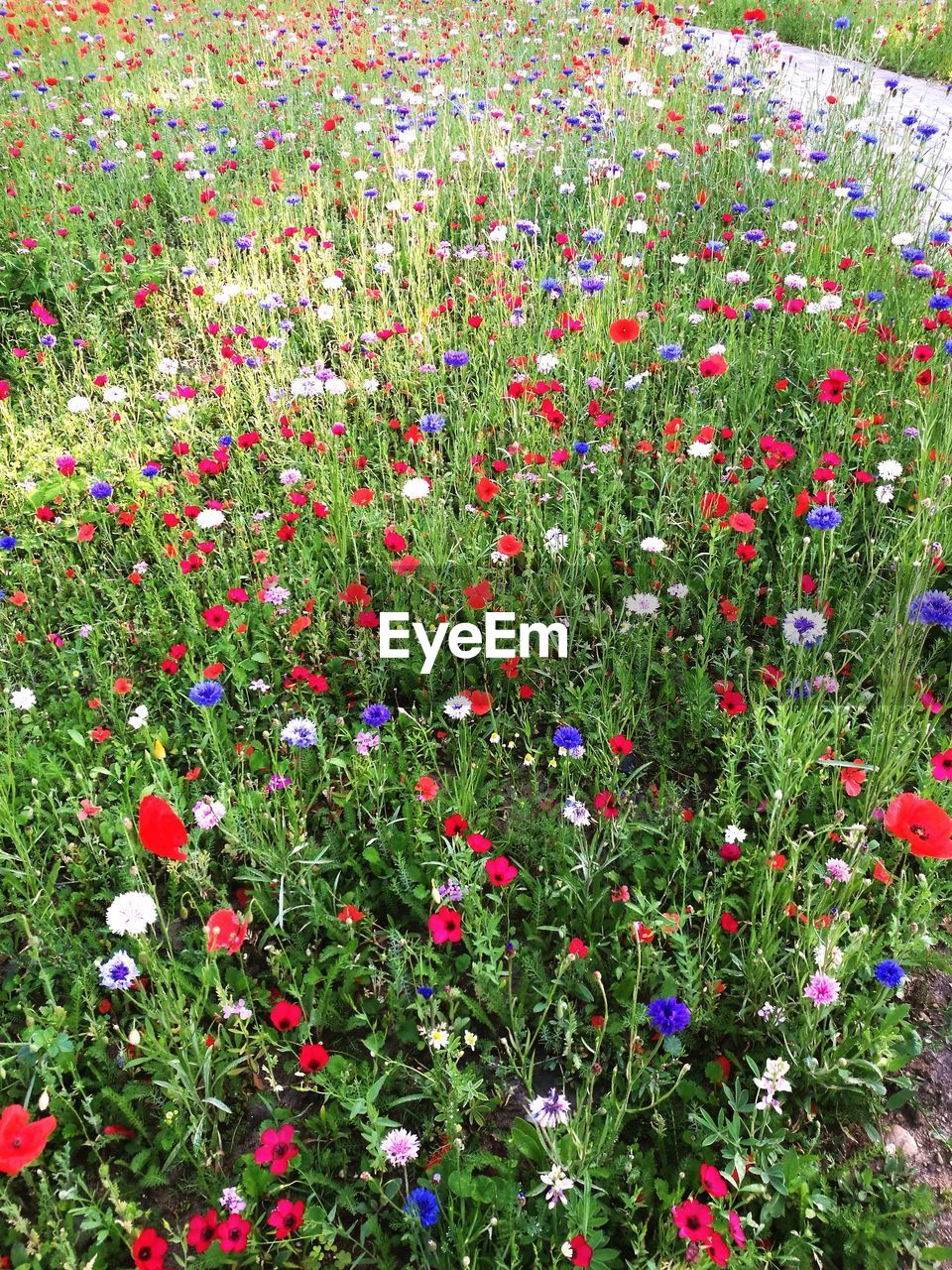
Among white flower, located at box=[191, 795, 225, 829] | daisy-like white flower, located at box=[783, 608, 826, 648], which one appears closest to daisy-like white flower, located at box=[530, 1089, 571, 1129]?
white flower, located at box=[191, 795, 225, 829]

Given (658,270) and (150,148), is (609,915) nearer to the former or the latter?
(658,270)

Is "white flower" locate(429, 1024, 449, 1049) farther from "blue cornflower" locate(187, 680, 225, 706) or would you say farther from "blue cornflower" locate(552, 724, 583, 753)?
"blue cornflower" locate(187, 680, 225, 706)

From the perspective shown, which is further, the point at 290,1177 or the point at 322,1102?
the point at 322,1102

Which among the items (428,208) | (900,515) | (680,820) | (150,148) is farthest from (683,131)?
(680,820)

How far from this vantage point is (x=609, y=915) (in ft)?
6.47

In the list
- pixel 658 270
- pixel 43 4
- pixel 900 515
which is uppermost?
pixel 43 4

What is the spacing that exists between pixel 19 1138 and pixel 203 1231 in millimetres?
364

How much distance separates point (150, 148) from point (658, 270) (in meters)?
3.72

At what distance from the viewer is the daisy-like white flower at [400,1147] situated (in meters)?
1.54

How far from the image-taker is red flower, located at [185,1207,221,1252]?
4.83ft

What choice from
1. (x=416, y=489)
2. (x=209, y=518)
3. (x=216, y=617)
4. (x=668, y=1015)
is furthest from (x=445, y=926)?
(x=209, y=518)

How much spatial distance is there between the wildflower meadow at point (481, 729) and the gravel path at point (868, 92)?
366 millimetres

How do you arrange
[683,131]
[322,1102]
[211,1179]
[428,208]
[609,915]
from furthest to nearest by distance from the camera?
[683,131] < [428,208] < [609,915] < [322,1102] < [211,1179]

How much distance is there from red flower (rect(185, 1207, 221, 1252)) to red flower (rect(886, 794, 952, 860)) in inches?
53.6
